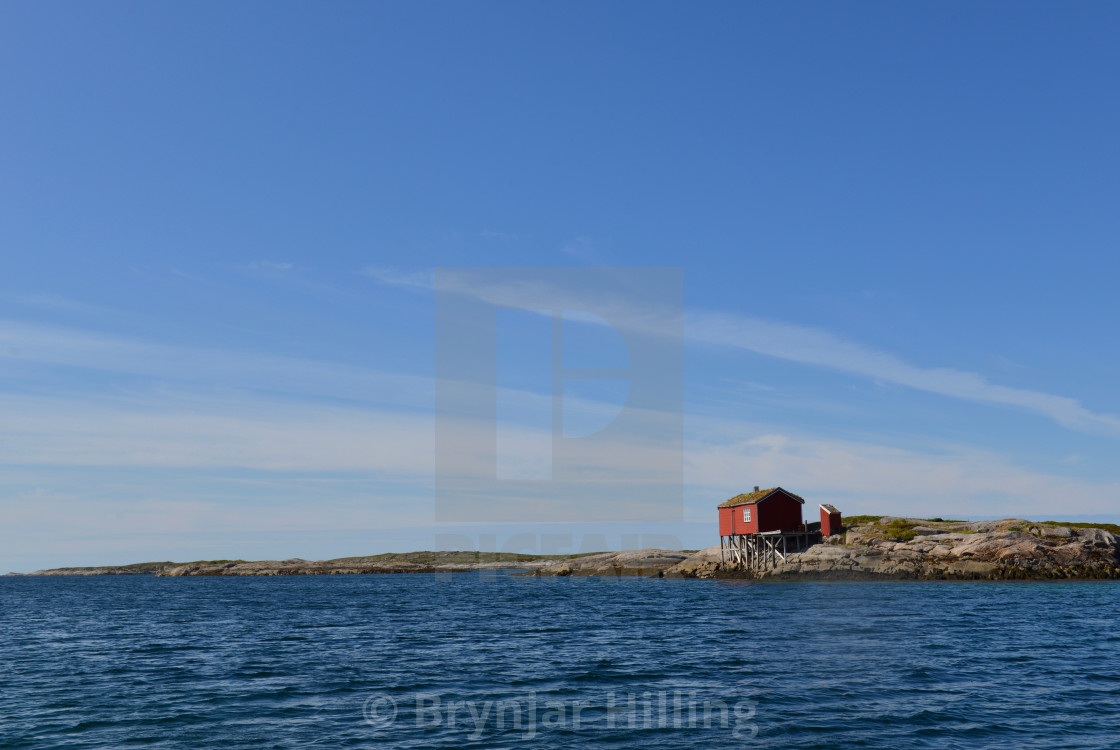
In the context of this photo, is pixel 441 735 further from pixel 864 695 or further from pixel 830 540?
pixel 830 540

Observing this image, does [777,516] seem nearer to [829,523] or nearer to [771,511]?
[771,511]

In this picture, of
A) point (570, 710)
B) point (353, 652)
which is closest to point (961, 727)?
point (570, 710)

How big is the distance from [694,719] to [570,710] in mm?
3759

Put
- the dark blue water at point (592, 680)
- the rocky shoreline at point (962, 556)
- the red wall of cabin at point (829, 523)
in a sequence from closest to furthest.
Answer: the dark blue water at point (592, 680), the rocky shoreline at point (962, 556), the red wall of cabin at point (829, 523)

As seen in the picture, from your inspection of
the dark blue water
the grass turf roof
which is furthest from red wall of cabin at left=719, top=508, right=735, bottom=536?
the dark blue water

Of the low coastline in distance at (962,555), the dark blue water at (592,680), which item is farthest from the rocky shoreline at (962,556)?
the dark blue water at (592,680)

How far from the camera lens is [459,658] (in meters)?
32.8

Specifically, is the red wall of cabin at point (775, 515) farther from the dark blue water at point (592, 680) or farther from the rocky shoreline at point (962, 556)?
the dark blue water at point (592, 680)

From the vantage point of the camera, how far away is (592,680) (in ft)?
87.5

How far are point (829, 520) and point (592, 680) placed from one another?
70.4 metres

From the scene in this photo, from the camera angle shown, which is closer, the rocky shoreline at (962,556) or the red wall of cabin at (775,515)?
the rocky shoreline at (962,556)

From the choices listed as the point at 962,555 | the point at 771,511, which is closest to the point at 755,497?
the point at 771,511

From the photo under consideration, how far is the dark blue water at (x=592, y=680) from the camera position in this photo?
19.5m

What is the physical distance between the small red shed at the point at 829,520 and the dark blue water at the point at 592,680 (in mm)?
37318
